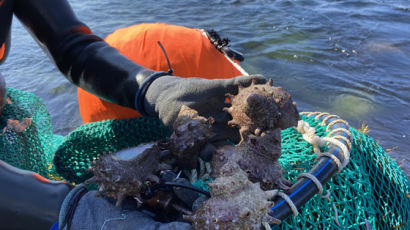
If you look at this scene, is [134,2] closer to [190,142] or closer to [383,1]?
[383,1]

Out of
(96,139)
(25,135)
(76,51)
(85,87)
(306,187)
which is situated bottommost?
(96,139)

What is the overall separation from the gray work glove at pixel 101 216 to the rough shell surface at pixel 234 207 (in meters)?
0.14

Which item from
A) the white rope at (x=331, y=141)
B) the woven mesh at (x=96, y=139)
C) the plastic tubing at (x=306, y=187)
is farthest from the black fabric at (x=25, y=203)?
the white rope at (x=331, y=141)

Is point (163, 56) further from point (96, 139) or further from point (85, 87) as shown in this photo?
point (96, 139)

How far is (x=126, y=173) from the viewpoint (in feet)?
5.54

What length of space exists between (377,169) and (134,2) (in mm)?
12536

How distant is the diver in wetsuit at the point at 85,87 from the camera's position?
1648 millimetres

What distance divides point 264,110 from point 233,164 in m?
0.46

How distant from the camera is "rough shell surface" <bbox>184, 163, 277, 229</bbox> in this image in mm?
1389

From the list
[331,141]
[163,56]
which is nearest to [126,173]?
[331,141]

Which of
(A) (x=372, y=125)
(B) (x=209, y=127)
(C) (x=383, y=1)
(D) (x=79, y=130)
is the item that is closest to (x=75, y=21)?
(D) (x=79, y=130)

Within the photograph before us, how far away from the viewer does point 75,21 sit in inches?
131

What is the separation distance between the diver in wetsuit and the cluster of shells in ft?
0.48

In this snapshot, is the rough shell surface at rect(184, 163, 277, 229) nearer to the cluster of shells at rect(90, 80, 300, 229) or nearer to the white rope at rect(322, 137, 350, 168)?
the cluster of shells at rect(90, 80, 300, 229)
